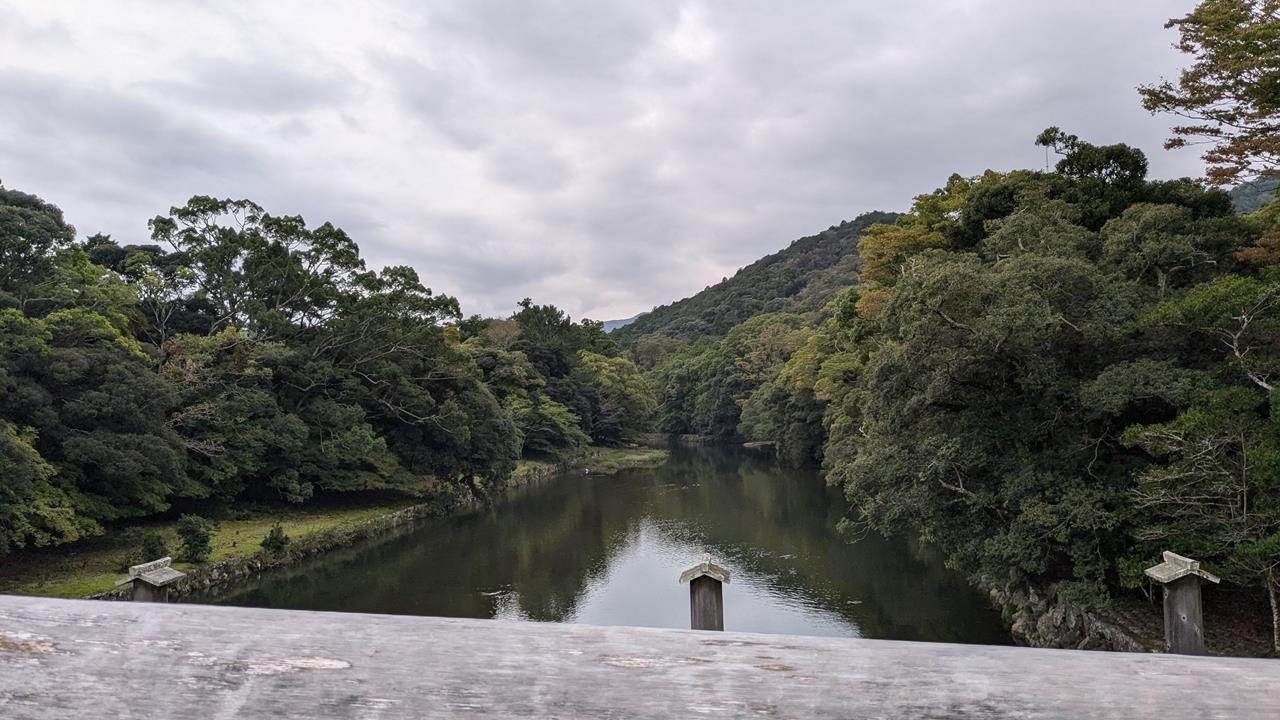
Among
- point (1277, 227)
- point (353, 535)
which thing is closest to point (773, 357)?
point (353, 535)

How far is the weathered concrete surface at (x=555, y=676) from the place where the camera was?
1.00m

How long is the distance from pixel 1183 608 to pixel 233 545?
17.8 m

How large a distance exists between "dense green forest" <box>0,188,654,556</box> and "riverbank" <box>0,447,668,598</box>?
0.53 metres

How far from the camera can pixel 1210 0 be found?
10.5m

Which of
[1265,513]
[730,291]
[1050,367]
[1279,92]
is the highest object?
[730,291]

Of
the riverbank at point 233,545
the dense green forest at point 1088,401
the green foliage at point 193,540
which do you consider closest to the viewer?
the dense green forest at point 1088,401

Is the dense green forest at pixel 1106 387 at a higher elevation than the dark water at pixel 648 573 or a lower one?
higher

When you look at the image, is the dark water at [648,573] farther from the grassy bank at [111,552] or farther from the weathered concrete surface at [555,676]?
the weathered concrete surface at [555,676]

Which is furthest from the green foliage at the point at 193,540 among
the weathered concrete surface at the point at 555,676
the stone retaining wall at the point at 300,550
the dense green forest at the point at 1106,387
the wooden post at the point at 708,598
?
the weathered concrete surface at the point at 555,676

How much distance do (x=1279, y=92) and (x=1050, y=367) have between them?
4677 millimetres

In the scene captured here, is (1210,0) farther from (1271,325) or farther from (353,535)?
(353,535)

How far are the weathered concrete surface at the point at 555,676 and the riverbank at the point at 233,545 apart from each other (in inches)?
440

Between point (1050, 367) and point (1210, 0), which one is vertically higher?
point (1210, 0)

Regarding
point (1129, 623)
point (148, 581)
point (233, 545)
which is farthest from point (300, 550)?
point (148, 581)
